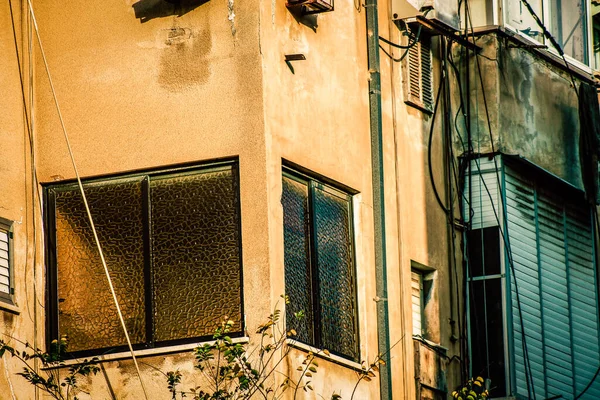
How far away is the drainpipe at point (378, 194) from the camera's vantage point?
1891cm

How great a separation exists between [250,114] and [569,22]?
26.9 feet

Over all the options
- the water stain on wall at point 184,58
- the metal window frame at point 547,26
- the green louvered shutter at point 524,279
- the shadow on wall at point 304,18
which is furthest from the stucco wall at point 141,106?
the metal window frame at point 547,26

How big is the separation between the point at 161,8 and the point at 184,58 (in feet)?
2.25

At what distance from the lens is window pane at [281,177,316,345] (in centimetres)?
1744

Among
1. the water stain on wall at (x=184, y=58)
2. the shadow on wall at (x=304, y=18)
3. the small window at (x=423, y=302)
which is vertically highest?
the shadow on wall at (x=304, y=18)

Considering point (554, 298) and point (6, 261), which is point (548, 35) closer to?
point (554, 298)

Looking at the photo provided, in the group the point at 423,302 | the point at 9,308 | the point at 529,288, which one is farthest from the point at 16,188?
the point at 529,288

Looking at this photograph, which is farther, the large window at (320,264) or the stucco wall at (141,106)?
the large window at (320,264)

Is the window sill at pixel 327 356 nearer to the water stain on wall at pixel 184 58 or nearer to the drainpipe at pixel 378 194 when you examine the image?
the drainpipe at pixel 378 194

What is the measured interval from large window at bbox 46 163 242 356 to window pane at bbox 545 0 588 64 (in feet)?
26.2

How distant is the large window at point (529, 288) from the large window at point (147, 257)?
5135 mm

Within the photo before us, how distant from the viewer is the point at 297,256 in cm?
1770

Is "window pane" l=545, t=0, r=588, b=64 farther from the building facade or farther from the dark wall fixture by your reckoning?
the dark wall fixture

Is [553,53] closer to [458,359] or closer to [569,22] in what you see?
[569,22]
